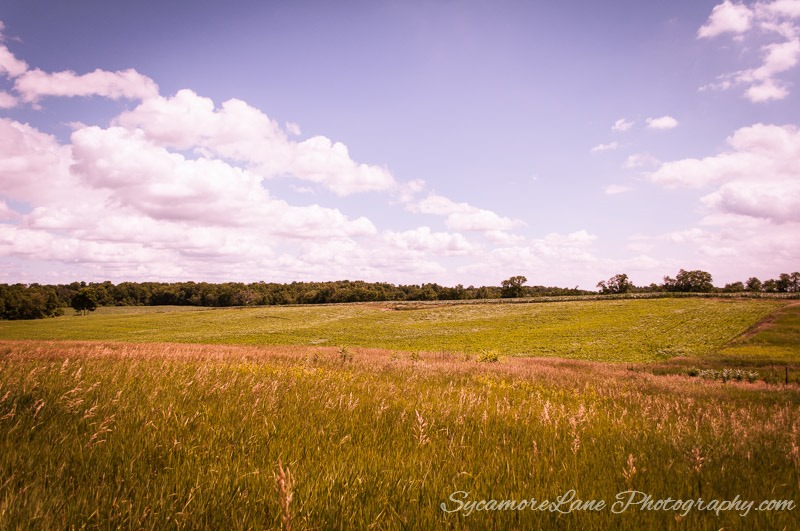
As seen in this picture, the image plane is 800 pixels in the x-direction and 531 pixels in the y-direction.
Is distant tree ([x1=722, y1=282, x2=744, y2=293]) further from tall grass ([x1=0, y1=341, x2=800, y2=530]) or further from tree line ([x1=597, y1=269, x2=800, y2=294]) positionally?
tall grass ([x1=0, y1=341, x2=800, y2=530])

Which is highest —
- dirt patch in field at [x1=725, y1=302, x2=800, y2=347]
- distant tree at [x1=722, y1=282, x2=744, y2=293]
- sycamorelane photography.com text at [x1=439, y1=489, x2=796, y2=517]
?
sycamorelane photography.com text at [x1=439, y1=489, x2=796, y2=517]

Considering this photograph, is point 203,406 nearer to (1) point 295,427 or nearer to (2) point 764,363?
(1) point 295,427

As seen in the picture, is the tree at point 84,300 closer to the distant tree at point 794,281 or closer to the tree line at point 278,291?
the tree line at point 278,291

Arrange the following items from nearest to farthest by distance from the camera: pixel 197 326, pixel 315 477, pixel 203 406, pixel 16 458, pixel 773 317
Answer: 1. pixel 16 458
2. pixel 315 477
3. pixel 203 406
4. pixel 773 317
5. pixel 197 326

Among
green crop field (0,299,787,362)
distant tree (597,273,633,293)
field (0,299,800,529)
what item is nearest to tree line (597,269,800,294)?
distant tree (597,273,633,293)

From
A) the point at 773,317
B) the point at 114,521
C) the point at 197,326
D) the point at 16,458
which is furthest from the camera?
the point at 197,326

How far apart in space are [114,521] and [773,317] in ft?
268

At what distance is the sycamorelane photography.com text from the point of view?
2311 mm

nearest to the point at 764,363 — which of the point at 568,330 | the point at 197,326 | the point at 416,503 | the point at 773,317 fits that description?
the point at 568,330

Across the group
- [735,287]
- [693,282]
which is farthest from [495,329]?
[735,287]

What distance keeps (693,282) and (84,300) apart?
233 metres

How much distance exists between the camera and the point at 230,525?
191 cm

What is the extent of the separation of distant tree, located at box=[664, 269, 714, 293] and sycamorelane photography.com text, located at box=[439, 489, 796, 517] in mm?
179442

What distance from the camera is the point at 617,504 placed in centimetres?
252
